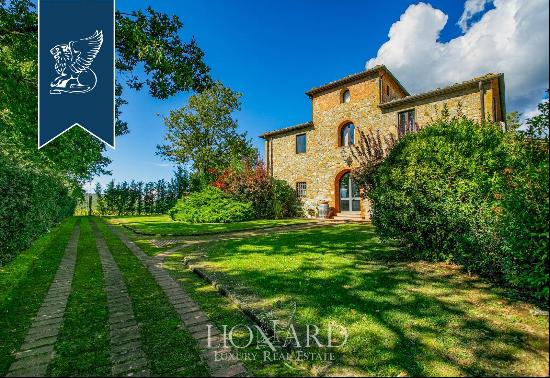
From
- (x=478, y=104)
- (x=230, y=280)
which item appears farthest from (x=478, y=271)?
(x=478, y=104)

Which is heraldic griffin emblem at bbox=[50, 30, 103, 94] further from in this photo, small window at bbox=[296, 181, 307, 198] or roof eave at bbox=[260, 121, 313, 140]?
small window at bbox=[296, 181, 307, 198]

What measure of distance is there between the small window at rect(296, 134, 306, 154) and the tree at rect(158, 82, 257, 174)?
8023 mm

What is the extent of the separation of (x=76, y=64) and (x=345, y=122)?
14357 millimetres

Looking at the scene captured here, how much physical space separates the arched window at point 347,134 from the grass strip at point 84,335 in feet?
50.1

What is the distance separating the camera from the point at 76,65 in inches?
224

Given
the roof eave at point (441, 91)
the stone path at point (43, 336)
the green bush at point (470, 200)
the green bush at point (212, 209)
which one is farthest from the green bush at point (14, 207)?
the roof eave at point (441, 91)

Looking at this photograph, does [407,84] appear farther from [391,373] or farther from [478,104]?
[391,373]

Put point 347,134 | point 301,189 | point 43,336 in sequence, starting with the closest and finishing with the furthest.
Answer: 1. point 43,336
2. point 347,134
3. point 301,189

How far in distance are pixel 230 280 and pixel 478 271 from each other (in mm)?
4205

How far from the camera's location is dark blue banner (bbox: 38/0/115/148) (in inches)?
214

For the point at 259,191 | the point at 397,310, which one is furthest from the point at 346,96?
the point at 397,310

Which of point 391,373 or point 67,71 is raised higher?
point 67,71

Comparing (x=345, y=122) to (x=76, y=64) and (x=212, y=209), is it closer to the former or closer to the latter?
(x=212, y=209)

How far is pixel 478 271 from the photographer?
15.1 ft
